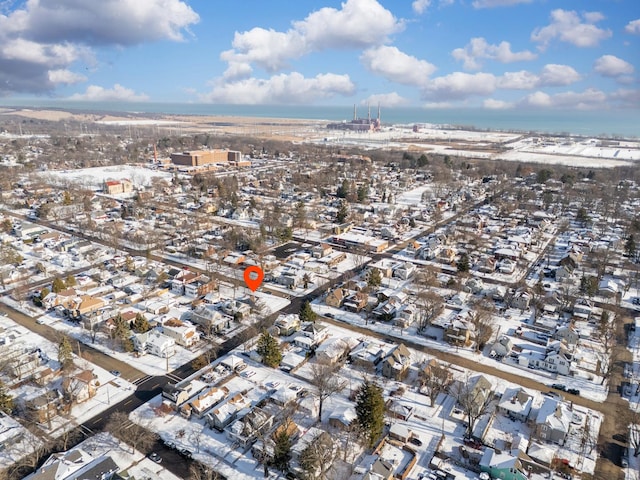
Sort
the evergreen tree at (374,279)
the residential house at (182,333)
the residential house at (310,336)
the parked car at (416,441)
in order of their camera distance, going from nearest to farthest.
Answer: the parked car at (416,441) → the residential house at (310,336) → the residential house at (182,333) → the evergreen tree at (374,279)

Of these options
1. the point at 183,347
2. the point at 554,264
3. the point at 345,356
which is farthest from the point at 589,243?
the point at 183,347

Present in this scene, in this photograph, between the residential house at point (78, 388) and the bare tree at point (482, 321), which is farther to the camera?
the bare tree at point (482, 321)

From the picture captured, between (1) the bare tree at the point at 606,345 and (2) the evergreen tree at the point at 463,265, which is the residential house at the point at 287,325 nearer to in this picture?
(2) the evergreen tree at the point at 463,265

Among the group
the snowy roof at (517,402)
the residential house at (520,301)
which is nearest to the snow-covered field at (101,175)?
the residential house at (520,301)

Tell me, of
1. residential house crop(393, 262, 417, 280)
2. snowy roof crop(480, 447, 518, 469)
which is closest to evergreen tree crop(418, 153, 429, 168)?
residential house crop(393, 262, 417, 280)

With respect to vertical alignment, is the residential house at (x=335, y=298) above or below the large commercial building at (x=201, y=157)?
below

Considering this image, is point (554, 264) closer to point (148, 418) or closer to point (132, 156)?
point (148, 418)

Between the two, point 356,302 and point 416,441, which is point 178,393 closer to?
point 416,441

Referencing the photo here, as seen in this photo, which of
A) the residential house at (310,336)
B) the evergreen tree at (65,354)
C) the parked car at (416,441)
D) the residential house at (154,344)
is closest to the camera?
the parked car at (416,441)
